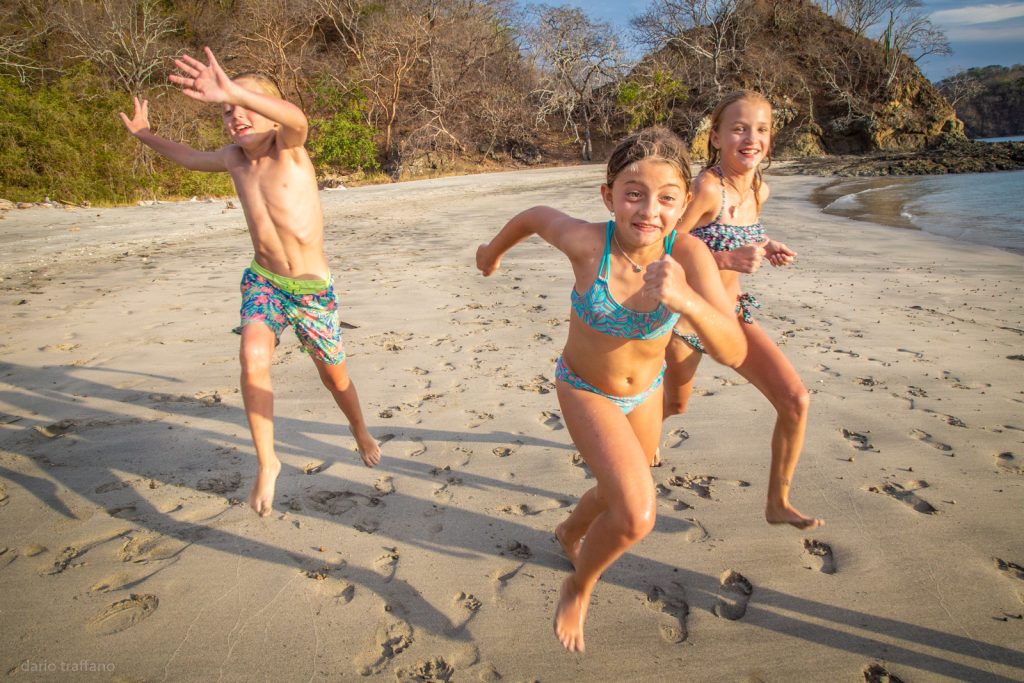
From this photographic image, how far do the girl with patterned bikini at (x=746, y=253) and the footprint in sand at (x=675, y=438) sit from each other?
0.40 m

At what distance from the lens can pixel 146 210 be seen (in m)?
14.0

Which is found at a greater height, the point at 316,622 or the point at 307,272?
the point at 307,272

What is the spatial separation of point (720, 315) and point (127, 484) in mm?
2920

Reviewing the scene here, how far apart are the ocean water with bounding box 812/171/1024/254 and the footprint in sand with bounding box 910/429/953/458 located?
751 centimetres

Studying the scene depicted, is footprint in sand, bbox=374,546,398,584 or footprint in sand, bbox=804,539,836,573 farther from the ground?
footprint in sand, bbox=374,546,398,584

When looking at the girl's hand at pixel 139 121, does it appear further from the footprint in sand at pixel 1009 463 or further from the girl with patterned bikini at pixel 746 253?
the footprint in sand at pixel 1009 463

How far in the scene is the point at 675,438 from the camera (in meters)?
3.42

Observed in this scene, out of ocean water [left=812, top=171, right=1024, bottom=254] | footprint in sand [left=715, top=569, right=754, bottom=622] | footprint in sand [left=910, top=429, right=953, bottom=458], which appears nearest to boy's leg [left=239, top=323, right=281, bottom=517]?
footprint in sand [left=715, top=569, right=754, bottom=622]

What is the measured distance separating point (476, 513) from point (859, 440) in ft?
7.13

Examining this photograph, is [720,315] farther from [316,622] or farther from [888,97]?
[888,97]

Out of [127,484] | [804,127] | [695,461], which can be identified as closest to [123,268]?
[127,484]

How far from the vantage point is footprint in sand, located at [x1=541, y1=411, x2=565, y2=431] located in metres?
3.57

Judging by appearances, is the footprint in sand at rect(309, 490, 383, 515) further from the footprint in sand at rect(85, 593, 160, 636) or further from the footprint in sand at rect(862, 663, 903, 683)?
the footprint in sand at rect(862, 663, 903, 683)

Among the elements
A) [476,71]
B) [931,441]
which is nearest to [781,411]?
[931,441]
